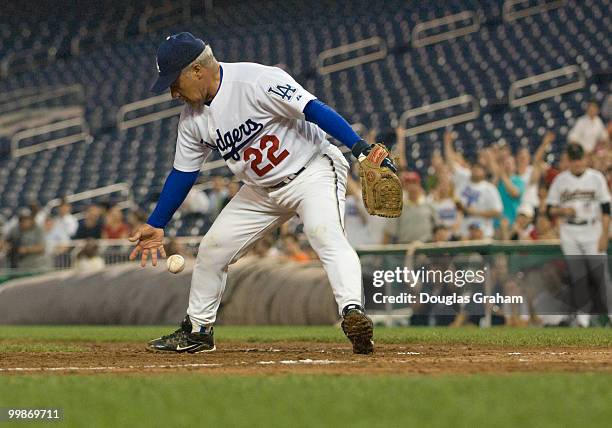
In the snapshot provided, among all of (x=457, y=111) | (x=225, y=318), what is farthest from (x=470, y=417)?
(x=457, y=111)

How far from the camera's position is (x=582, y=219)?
1140 cm

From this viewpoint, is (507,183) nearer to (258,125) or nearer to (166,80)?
(258,125)

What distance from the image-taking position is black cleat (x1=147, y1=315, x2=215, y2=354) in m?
7.19

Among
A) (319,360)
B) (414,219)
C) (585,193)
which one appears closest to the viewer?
(319,360)

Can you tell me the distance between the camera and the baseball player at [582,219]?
11219 mm

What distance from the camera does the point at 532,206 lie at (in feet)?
43.3

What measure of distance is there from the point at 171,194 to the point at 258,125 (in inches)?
30.6

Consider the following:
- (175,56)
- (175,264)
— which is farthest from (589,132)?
(175,56)

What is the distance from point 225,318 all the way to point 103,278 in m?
1.73

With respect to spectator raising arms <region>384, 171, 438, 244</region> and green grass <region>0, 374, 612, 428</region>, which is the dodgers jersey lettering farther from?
green grass <region>0, 374, 612, 428</region>

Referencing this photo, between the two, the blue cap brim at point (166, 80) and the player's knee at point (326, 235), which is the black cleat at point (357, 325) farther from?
the blue cap brim at point (166, 80)

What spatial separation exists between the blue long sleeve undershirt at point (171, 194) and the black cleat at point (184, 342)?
0.63 m

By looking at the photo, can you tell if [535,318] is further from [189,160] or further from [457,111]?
[457,111]

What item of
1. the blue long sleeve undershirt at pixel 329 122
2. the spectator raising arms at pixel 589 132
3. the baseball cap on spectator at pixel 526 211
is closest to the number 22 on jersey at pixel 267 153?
the blue long sleeve undershirt at pixel 329 122
